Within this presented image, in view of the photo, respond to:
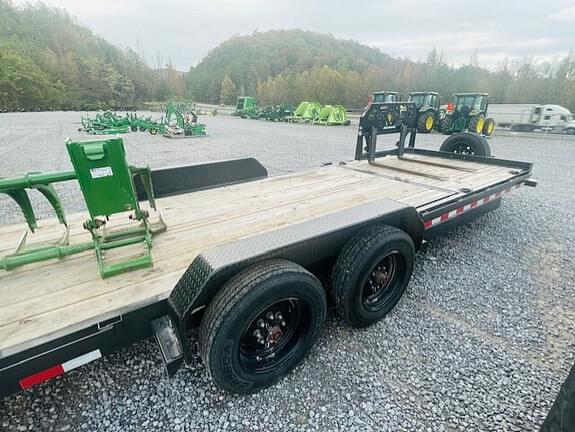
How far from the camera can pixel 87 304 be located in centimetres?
154

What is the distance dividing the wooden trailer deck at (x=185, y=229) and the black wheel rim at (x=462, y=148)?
73 centimetres

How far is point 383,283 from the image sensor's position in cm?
235

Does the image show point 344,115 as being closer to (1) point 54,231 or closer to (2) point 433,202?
(2) point 433,202

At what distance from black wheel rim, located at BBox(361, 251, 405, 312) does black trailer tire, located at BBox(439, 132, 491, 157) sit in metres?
3.81

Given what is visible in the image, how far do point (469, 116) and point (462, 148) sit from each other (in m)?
10.4

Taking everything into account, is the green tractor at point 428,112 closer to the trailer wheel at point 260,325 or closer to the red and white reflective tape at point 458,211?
the red and white reflective tape at point 458,211

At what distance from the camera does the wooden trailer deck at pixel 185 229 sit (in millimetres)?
1473

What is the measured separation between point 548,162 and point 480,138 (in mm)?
5192

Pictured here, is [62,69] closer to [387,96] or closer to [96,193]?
[387,96]

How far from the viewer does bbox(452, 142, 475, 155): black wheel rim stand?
17.2ft

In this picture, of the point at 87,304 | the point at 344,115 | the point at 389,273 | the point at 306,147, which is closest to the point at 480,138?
the point at 389,273

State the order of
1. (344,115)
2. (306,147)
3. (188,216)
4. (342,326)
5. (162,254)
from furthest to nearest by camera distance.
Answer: (344,115), (306,147), (188,216), (342,326), (162,254)

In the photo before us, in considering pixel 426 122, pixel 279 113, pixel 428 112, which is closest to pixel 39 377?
pixel 426 122

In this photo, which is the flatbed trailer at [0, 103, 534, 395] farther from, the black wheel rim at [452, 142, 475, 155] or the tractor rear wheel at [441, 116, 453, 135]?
the tractor rear wheel at [441, 116, 453, 135]
